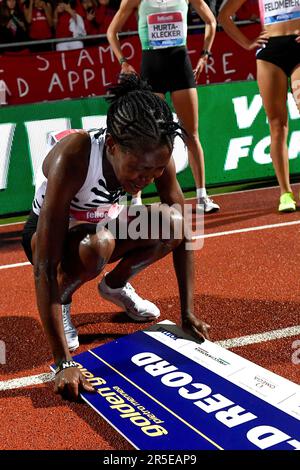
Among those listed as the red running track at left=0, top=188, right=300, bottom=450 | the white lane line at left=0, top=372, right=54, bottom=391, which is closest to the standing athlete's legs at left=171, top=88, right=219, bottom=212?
the red running track at left=0, top=188, right=300, bottom=450

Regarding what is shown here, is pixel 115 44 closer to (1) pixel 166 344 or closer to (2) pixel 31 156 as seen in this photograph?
(2) pixel 31 156

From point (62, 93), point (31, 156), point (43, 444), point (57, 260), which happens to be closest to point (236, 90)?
point (31, 156)

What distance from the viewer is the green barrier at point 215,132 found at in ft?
21.1

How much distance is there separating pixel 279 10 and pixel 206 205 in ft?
5.74

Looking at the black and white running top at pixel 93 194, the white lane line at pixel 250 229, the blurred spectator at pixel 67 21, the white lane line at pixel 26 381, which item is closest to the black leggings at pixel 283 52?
the white lane line at pixel 250 229

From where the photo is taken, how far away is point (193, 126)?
607cm

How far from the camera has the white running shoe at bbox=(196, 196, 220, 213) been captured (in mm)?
6180

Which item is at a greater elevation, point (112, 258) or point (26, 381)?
point (112, 258)

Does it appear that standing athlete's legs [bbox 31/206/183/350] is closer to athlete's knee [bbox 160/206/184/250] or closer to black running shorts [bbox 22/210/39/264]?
athlete's knee [bbox 160/206/184/250]

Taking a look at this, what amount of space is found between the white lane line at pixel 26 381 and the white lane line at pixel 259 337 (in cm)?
87

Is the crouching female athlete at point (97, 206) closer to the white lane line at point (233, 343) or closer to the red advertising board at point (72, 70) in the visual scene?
the white lane line at point (233, 343)

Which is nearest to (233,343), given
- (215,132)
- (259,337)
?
(259,337)

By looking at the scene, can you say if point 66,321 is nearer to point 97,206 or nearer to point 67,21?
point 97,206
